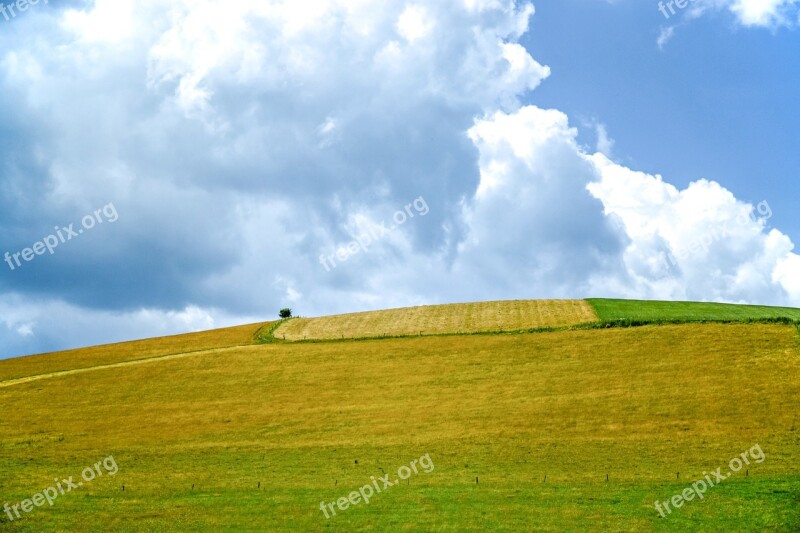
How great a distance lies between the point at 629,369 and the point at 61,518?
3762cm

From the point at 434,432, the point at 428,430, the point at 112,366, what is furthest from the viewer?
the point at 112,366

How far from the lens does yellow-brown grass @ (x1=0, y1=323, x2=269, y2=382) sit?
63244mm

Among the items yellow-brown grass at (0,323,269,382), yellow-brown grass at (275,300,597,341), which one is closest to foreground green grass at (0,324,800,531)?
yellow-brown grass at (275,300,597,341)

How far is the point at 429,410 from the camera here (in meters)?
46.7

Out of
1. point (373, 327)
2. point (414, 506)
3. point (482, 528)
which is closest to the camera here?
point (482, 528)

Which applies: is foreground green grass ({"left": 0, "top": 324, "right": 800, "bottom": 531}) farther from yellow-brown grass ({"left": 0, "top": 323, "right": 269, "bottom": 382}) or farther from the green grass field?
yellow-brown grass ({"left": 0, "top": 323, "right": 269, "bottom": 382})

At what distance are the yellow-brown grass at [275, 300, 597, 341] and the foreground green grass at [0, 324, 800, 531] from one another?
13.0 feet

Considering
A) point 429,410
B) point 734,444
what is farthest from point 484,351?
point 734,444

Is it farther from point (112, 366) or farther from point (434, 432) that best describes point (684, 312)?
point (112, 366)

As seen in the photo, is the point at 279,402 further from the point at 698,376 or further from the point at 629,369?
the point at 698,376

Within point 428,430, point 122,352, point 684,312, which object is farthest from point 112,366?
point 684,312

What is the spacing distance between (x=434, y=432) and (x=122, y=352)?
38.0 metres

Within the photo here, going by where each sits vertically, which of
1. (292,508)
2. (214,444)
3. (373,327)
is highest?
(373,327)

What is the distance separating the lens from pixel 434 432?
4319 cm
